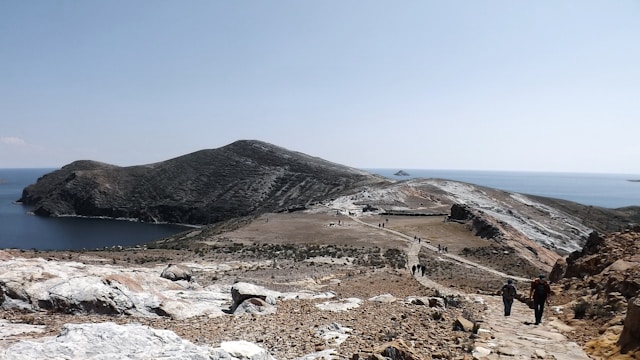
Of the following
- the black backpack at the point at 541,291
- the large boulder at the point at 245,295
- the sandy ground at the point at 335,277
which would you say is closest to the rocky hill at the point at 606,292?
the black backpack at the point at 541,291

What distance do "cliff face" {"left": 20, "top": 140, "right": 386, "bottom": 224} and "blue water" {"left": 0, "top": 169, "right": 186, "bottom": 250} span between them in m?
9.17

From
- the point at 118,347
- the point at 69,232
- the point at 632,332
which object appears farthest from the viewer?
the point at 69,232

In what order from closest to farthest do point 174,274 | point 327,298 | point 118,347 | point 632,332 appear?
point 118,347, point 632,332, point 327,298, point 174,274

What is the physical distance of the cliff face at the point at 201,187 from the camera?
12912 cm

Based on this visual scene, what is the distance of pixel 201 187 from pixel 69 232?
46.8 metres

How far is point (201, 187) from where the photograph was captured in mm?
142125

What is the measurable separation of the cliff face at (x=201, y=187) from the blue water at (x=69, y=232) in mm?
9171

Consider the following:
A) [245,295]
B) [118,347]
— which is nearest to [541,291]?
[245,295]

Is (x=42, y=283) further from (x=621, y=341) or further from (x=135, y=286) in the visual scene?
(x=621, y=341)

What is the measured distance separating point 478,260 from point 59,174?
182076 millimetres

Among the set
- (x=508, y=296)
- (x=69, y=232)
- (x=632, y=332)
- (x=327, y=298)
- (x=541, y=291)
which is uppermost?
(x=632, y=332)

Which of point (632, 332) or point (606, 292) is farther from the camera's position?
point (606, 292)

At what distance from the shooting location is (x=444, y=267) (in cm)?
3528

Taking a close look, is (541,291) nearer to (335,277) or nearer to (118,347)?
(118,347)
